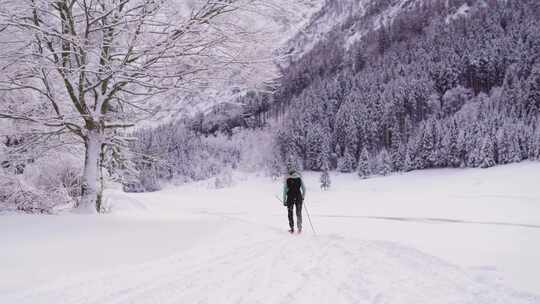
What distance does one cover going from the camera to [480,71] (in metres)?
76.3

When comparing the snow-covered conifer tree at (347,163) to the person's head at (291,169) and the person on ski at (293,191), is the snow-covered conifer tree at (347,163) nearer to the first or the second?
the person on ski at (293,191)

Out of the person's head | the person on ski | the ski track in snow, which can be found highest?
the person's head

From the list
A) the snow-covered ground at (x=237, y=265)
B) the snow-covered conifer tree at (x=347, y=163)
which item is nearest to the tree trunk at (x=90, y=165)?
the snow-covered ground at (x=237, y=265)

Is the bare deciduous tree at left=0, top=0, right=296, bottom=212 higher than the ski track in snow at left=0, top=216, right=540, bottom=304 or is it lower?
higher

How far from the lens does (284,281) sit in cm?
362

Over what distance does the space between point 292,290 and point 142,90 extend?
5420mm

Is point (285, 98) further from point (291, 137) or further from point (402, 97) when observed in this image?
point (402, 97)

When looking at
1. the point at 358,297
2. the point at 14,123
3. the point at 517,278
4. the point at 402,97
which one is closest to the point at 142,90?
the point at 14,123

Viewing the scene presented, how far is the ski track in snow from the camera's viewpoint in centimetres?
311

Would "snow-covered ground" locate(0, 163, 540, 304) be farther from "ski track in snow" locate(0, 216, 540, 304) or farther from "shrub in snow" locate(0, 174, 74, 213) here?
"shrub in snow" locate(0, 174, 74, 213)

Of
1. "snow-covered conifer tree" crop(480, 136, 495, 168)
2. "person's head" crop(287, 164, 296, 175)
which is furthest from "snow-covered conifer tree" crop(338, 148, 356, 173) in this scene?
"person's head" crop(287, 164, 296, 175)

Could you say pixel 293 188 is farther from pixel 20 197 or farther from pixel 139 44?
pixel 20 197

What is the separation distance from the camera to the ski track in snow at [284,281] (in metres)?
3.11

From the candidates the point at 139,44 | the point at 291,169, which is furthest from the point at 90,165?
the point at 291,169
